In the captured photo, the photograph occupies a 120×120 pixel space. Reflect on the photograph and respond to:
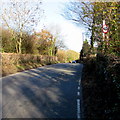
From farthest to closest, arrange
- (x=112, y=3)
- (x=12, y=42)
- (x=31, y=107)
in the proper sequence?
(x=12, y=42) → (x=112, y=3) → (x=31, y=107)

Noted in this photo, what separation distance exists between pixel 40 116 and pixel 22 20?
21.1 m

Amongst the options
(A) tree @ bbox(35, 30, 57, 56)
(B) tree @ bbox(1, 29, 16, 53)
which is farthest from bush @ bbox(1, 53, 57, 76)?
(A) tree @ bbox(35, 30, 57, 56)

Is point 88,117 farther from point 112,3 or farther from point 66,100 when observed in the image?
point 112,3

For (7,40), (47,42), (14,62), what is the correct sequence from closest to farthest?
1. (14,62)
2. (7,40)
3. (47,42)

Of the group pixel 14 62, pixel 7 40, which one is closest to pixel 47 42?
pixel 7 40

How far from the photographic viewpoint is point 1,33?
25.7m

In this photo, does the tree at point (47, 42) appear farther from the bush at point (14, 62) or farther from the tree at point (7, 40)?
the bush at point (14, 62)

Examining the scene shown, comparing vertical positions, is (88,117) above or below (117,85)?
below

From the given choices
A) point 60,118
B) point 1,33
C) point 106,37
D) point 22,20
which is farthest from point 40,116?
point 1,33

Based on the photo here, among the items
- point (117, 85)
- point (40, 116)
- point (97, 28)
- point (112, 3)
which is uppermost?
point (112, 3)

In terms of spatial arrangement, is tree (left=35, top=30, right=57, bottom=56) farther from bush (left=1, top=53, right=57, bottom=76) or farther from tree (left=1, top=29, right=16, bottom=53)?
bush (left=1, top=53, right=57, bottom=76)

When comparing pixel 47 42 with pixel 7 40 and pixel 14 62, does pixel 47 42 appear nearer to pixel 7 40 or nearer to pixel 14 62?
pixel 7 40

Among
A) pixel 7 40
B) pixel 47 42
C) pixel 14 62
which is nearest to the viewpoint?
pixel 14 62

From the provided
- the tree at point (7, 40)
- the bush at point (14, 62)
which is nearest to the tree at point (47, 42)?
the tree at point (7, 40)
